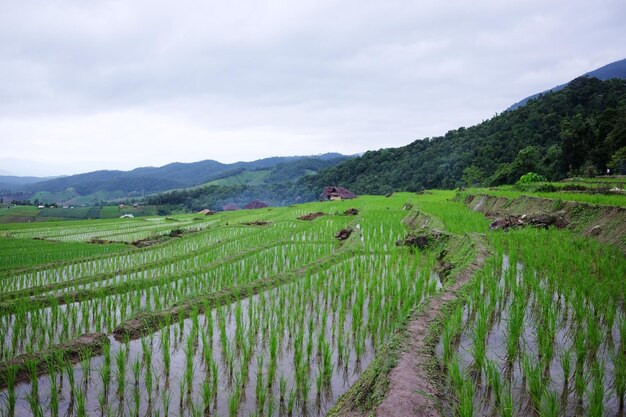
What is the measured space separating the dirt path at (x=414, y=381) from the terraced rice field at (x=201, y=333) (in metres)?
0.35

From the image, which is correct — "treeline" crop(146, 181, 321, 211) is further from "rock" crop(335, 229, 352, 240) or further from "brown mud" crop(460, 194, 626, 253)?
"brown mud" crop(460, 194, 626, 253)

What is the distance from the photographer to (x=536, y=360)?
9.44 feet

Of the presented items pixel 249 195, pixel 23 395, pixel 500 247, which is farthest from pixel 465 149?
pixel 23 395

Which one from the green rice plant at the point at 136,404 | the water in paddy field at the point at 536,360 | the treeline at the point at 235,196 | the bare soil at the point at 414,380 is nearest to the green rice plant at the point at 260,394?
the bare soil at the point at 414,380

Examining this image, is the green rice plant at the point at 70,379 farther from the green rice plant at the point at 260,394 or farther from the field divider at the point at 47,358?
the green rice plant at the point at 260,394

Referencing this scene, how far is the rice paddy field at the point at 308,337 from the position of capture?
2.56 m

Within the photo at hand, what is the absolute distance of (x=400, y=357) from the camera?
8.97 feet

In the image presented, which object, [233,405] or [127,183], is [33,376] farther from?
[127,183]

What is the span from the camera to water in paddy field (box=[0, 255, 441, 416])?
2.65m

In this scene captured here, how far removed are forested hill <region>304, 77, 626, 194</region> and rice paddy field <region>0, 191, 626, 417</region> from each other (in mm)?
19409

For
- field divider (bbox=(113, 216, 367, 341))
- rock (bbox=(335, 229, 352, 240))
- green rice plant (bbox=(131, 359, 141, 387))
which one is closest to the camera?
green rice plant (bbox=(131, 359, 141, 387))

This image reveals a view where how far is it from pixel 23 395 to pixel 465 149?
4765 centimetres

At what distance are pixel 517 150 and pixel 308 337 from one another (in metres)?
37.1

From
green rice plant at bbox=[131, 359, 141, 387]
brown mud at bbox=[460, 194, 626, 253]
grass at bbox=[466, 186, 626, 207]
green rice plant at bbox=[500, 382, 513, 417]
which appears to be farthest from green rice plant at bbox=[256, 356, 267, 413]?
grass at bbox=[466, 186, 626, 207]
